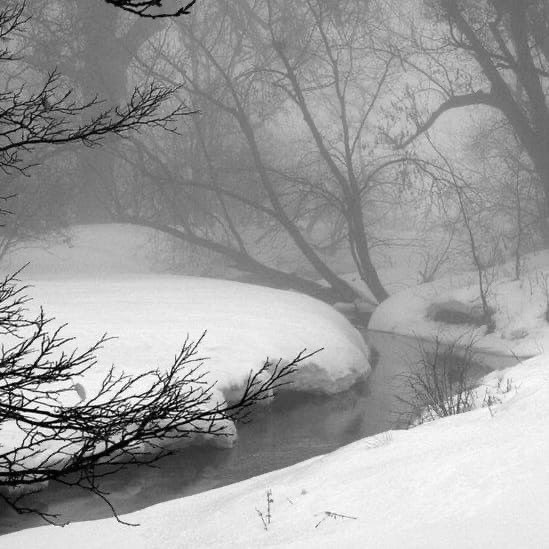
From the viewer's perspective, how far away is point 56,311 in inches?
558

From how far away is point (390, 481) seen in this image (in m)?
5.51

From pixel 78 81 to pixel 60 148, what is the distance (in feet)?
6.70

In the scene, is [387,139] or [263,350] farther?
[387,139]

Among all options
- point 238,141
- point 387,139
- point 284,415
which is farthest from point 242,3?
point 284,415

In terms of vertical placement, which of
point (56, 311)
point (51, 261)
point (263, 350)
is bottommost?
point (263, 350)

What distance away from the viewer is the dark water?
860cm

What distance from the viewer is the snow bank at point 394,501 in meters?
4.38

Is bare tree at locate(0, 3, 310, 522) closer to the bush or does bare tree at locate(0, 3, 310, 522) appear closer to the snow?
the snow

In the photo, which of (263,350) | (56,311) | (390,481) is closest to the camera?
(390,481)

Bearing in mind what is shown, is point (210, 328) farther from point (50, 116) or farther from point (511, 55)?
point (511, 55)

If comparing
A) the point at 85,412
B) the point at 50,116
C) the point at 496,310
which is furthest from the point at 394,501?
the point at 496,310

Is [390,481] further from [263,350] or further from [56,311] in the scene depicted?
[56,311]

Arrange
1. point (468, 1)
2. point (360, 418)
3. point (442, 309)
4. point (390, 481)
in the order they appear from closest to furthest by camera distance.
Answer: point (390, 481)
point (360, 418)
point (442, 309)
point (468, 1)

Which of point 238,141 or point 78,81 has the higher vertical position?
point 78,81
